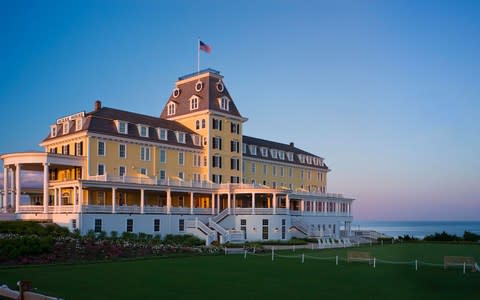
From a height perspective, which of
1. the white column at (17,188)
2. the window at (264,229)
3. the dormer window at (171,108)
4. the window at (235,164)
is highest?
the dormer window at (171,108)

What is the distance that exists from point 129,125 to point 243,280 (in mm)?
32432

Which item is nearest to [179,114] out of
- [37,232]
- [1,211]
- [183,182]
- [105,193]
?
[183,182]

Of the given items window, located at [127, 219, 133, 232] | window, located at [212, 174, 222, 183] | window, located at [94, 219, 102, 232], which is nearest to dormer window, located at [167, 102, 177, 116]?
window, located at [212, 174, 222, 183]

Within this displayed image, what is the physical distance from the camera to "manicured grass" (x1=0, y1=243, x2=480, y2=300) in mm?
18578

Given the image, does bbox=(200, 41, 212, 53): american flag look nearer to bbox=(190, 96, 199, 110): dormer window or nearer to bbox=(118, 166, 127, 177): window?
bbox=(190, 96, 199, 110): dormer window

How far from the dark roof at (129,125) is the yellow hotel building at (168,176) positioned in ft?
0.39

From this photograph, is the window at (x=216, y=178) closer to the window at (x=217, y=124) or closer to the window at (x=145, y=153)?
the window at (x=217, y=124)

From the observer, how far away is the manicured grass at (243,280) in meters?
Answer: 18.6

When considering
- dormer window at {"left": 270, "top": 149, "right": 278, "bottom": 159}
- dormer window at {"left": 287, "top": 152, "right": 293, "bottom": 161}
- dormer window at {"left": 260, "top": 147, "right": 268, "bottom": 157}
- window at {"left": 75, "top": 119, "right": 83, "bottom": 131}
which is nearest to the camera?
window at {"left": 75, "top": 119, "right": 83, "bottom": 131}

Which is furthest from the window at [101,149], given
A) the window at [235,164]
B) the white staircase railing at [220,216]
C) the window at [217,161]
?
the window at [235,164]

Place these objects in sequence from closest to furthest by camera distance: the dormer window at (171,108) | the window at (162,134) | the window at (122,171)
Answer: the window at (122,171)
the window at (162,134)
the dormer window at (171,108)

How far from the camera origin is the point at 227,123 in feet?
200

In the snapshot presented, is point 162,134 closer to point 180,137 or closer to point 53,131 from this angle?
point 180,137

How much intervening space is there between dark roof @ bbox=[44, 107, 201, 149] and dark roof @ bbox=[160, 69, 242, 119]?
3185mm
